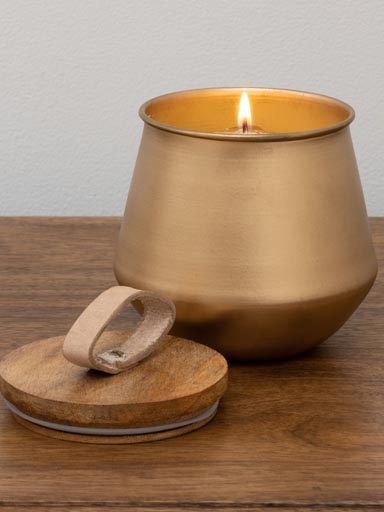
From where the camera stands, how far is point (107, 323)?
529 mm

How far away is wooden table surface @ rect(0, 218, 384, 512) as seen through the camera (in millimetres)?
478

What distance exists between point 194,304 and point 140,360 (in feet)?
0.14

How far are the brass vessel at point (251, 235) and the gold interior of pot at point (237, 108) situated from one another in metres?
0.06

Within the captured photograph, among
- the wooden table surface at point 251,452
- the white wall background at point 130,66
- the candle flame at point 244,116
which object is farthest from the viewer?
the white wall background at point 130,66

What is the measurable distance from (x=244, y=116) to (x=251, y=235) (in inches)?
4.4

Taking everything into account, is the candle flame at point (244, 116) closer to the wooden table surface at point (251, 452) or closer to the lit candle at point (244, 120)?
the lit candle at point (244, 120)

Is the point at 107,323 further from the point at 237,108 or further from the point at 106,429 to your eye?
the point at 237,108

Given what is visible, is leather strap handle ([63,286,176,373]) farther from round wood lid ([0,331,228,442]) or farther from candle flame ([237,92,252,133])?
candle flame ([237,92,252,133])

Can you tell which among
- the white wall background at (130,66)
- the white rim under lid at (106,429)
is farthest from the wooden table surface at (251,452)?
the white wall background at (130,66)

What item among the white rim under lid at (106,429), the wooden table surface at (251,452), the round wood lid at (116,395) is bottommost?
the wooden table surface at (251,452)

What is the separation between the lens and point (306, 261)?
0.57 meters

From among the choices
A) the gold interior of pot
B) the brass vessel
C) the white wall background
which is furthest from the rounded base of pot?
the white wall background

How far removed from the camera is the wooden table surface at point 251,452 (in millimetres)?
478

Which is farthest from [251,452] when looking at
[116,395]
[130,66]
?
[130,66]
